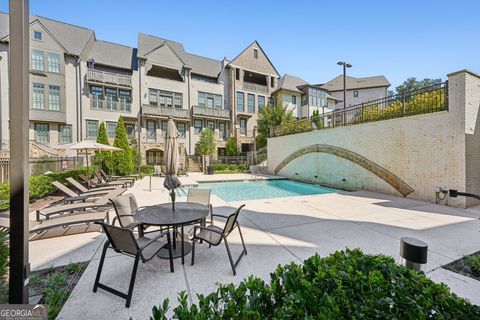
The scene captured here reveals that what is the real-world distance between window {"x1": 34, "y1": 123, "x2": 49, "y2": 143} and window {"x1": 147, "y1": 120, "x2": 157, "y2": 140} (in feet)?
27.8

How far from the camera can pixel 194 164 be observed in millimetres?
24031

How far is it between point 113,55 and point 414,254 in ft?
92.7

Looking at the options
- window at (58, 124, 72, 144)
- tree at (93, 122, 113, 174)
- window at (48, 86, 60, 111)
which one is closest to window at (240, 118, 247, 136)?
tree at (93, 122, 113, 174)

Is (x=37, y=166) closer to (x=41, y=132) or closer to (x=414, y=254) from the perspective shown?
(x=41, y=132)

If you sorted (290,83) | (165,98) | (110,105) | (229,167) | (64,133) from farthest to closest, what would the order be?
(290,83), (165,98), (229,167), (110,105), (64,133)

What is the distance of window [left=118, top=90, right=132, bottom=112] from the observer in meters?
21.9

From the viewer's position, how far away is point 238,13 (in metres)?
10.1

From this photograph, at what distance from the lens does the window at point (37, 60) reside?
18469 mm

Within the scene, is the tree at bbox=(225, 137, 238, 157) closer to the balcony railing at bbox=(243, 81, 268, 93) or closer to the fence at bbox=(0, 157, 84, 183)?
the balcony railing at bbox=(243, 81, 268, 93)

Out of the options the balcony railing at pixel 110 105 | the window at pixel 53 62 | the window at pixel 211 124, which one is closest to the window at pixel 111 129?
the balcony railing at pixel 110 105

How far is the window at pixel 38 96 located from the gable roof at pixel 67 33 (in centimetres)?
421

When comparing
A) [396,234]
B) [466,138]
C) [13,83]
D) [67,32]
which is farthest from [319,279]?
[67,32]

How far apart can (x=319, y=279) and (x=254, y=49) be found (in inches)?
1229

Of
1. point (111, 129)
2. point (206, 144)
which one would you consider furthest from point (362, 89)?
point (111, 129)
